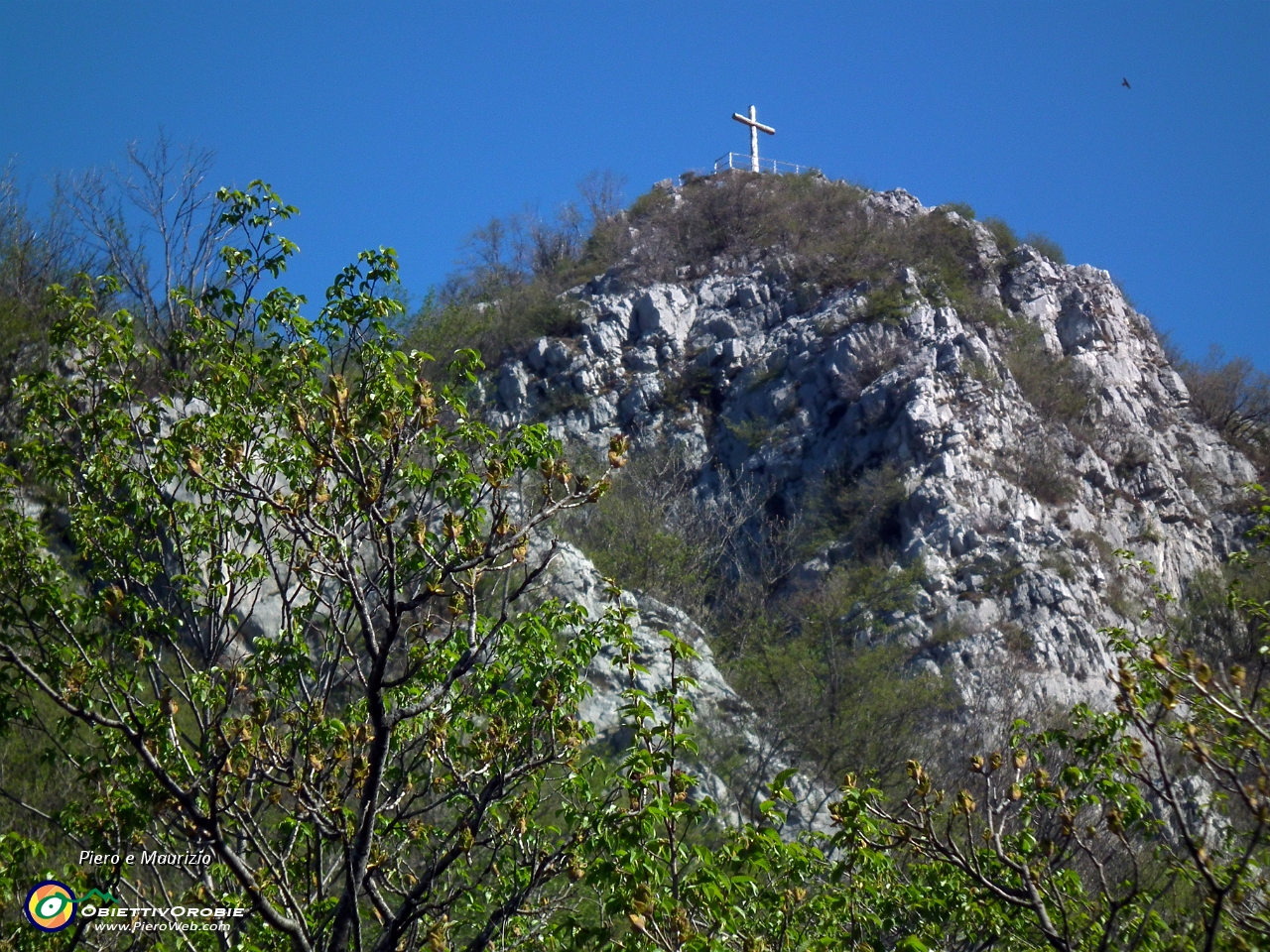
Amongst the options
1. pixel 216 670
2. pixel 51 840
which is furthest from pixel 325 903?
pixel 51 840

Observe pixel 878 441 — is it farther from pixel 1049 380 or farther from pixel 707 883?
pixel 707 883

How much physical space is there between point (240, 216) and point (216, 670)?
3777 mm

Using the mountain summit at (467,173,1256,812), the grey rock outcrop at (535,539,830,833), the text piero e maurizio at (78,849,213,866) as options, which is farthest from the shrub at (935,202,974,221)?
the text piero e maurizio at (78,849,213,866)

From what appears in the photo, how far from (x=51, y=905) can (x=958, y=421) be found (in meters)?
28.6

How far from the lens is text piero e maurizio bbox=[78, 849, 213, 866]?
17.8 ft

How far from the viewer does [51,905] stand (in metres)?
5.44

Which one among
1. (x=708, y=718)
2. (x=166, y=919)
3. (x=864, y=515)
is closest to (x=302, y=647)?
(x=166, y=919)

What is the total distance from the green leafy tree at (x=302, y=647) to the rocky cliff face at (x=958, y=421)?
716 inches

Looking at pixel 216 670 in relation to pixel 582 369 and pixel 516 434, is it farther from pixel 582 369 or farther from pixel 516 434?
pixel 582 369

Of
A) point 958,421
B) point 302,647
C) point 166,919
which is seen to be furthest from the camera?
point 958,421

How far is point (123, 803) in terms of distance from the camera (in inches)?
215

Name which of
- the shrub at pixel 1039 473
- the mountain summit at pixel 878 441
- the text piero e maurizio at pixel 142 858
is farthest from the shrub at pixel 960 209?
the text piero e maurizio at pixel 142 858

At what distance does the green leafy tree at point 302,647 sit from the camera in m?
4.47

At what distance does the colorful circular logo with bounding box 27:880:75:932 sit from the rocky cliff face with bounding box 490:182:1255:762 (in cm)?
1980
